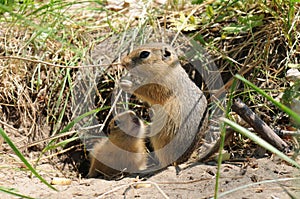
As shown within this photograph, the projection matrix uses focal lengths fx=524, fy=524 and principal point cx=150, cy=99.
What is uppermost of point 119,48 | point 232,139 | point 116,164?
point 119,48

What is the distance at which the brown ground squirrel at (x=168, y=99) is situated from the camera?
12.0 ft

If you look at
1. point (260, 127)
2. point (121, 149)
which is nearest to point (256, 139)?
point (260, 127)

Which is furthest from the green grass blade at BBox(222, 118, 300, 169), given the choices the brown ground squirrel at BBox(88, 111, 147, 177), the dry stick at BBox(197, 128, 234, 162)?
the brown ground squirrel at BBox(88, 111, 147, 177)

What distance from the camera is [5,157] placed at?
3473 millimetres

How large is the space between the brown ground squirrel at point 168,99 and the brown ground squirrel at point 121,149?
13 cm

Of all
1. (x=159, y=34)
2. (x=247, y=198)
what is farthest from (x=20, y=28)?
(x=247, y=198)

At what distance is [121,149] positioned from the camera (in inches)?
154

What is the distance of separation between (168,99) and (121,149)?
1.72 ft

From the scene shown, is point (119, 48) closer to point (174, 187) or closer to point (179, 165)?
point (179, 165)

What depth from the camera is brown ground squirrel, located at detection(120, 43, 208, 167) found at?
12.0 ft

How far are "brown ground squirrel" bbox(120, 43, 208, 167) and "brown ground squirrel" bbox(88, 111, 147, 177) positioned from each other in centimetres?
13

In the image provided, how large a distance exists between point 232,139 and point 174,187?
92cm

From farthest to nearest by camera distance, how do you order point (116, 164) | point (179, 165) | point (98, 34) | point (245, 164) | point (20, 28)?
point (98, 34) → point (20, 28) → point (116, 164) → point (179, 165) → point (245, 164)

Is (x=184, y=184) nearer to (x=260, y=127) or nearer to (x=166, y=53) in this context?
(x=260, y=127)
